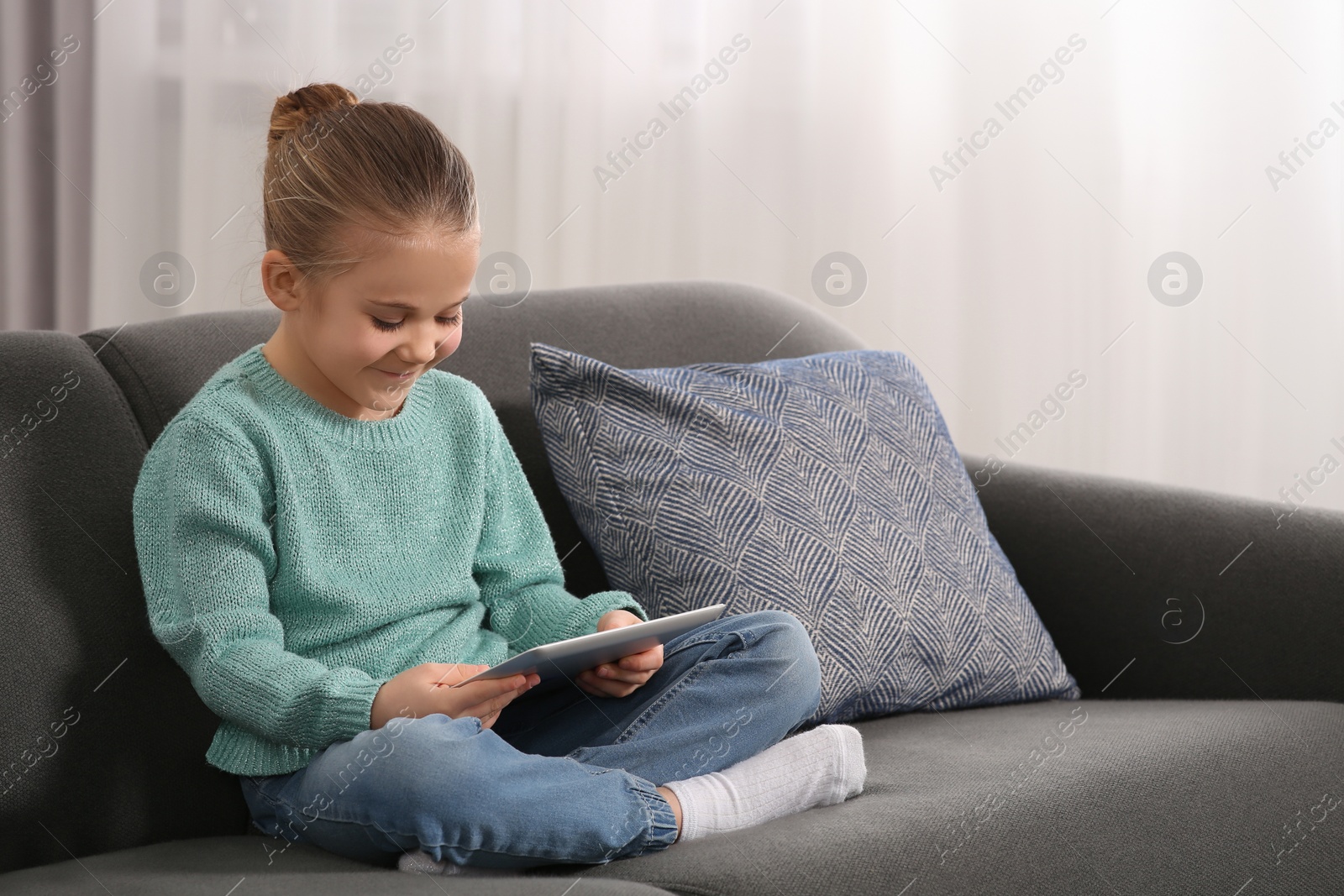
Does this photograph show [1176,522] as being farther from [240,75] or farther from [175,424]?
[240,75]

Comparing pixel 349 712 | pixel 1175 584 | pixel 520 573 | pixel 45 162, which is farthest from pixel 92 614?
pixel 45 162

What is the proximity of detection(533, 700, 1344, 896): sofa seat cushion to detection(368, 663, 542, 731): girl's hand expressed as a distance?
142mm

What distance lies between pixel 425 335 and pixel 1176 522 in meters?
0.89

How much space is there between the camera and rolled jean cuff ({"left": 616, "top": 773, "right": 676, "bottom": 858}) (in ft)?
2.95

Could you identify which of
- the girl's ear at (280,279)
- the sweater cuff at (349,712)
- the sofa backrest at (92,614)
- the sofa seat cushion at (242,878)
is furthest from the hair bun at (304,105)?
the sofa seat cushion at (242,878)

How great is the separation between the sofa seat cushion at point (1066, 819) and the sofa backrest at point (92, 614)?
1.31ft

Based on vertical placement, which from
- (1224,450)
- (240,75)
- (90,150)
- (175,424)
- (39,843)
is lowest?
(39,843)

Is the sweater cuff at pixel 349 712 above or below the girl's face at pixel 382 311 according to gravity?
below

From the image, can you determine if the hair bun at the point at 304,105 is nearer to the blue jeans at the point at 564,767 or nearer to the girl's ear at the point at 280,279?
the girl's ear at the point at 280,279

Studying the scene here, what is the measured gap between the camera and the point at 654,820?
0.90 meters

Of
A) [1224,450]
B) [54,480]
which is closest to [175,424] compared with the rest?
[54,480]

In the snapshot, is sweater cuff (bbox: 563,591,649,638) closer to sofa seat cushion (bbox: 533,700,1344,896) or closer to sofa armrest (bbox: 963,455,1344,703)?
sofa seat cushion (bbox: 533,700,1344,896)

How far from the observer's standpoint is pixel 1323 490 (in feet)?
7.66

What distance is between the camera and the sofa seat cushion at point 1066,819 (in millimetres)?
875
